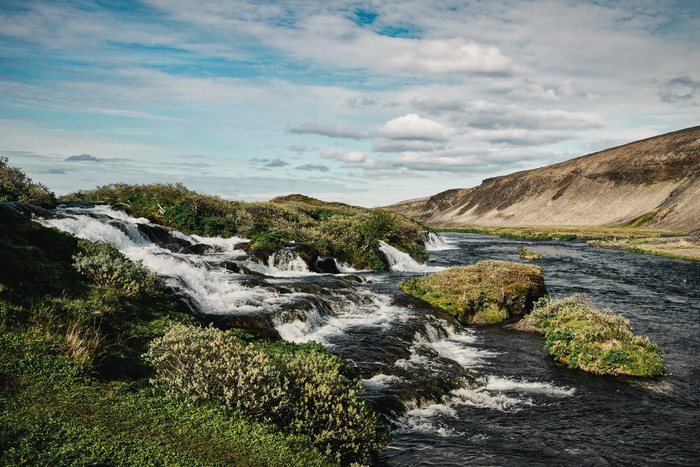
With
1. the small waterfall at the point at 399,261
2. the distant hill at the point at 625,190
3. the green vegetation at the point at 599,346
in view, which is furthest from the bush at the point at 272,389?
the distant hill at the point at 625,190

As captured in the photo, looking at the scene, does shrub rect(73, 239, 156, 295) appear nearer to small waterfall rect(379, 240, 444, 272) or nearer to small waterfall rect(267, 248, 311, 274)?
small waterfall rect(267, 248, 311, 274)

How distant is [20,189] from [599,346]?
41.8m

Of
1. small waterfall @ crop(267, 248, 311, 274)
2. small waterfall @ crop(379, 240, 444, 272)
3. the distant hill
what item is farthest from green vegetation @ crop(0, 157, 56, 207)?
the distant hill

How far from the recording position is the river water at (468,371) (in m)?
11.7

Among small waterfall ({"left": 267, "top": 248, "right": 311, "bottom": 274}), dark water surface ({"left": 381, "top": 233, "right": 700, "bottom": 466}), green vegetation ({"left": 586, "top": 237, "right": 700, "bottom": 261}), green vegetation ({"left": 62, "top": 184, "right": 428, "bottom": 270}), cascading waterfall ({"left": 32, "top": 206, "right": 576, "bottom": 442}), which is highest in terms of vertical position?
green vegetation ({"left": 62, "top": 184, "right": 428, "bottom": 270})

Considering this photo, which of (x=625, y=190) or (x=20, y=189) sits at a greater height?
(x=625, y=190)

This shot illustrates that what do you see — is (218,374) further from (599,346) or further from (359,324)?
(599,346)

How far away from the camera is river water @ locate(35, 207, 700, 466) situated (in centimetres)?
1170

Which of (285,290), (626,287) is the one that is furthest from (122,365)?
(626,287)

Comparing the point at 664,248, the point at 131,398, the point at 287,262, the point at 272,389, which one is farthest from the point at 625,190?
the point at 131,398

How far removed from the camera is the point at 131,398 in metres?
8.84

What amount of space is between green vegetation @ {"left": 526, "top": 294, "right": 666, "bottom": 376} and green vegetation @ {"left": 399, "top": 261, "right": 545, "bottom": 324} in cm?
453

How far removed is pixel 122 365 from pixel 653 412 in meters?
15.7

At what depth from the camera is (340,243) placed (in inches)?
1735
